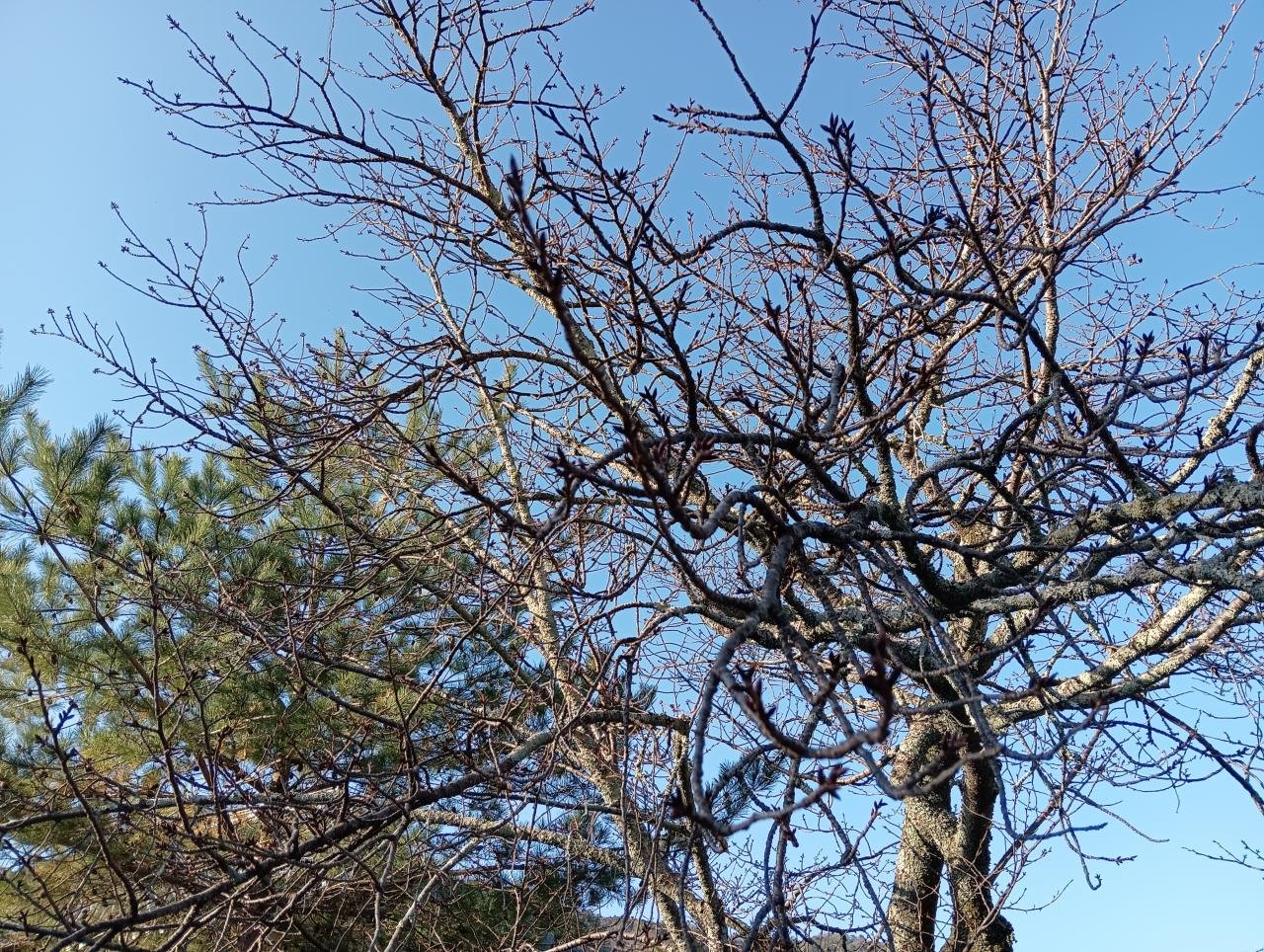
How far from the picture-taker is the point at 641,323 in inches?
102

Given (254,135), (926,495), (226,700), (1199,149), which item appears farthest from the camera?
(226,700)

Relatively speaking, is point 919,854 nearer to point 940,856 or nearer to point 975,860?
point 940,856

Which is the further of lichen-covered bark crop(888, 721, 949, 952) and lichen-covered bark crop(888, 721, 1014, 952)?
lichen-covered bark crop(888, 721, 949, 952)

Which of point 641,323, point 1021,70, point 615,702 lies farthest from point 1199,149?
point 615,702

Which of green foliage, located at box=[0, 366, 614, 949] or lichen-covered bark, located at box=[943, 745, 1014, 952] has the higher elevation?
green foliage, located at box=[0, 366, 614, 949]

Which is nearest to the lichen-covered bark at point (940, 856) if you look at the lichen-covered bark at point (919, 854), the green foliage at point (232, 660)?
the lichen-covered bark at point (919, 854)

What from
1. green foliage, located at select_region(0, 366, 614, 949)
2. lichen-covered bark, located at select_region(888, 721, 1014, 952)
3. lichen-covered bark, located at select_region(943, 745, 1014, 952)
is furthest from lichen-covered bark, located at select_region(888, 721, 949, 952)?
green foliage, located at select_region(0, 366, 614, 949)

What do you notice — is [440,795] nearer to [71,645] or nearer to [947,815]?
[947,815]

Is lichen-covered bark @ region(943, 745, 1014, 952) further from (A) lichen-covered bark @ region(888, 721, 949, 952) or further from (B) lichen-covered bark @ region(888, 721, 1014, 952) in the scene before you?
(A) lichen-covered bark @ region(888, 721, 949, 952)

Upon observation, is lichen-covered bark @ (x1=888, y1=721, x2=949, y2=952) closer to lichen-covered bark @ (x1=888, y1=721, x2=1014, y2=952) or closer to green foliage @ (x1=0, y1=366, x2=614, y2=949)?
lichen-covered bark @ (x1=888, y1=721, x2=1014, y2=952)

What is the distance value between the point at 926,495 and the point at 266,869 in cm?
444

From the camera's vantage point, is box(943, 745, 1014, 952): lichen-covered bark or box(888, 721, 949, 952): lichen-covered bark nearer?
box(943, 745, 1014, 952): lichen-covered bark

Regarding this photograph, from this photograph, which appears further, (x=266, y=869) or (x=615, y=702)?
(x=615, y=702)

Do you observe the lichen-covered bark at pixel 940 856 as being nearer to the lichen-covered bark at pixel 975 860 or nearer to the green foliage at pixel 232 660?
the lichen-covered bark at pixel 975 860
